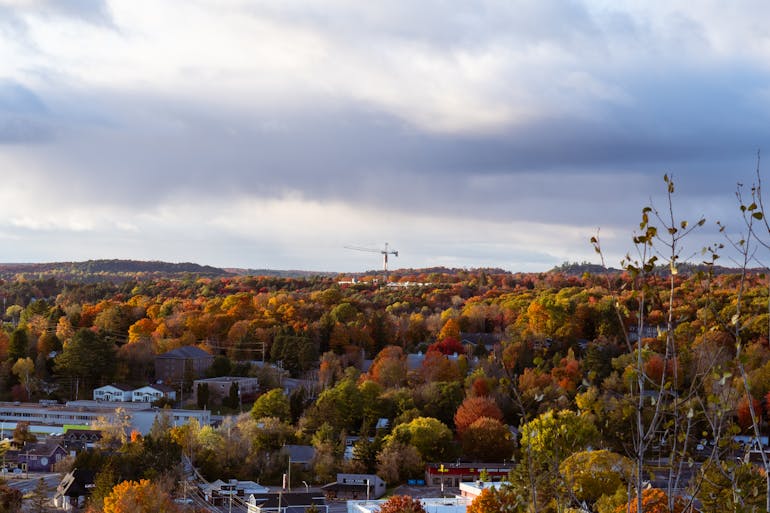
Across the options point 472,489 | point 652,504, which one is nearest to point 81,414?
point 472,489

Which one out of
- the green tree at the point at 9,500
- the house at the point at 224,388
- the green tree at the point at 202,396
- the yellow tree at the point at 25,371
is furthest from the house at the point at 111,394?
the green tree at the point at 9,500

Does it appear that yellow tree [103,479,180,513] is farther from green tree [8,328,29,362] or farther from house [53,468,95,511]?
green tree [8,328,29,362]

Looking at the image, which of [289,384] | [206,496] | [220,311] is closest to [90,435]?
[206,496]

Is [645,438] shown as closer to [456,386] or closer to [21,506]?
[21,506]

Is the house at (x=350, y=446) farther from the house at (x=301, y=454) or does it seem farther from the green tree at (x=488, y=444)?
the green tree at (x=488, y=444)

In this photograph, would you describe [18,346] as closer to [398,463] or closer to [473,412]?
[398,463]

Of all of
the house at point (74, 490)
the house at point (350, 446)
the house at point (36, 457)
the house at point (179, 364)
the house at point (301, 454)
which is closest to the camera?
the house at point (74, 490)

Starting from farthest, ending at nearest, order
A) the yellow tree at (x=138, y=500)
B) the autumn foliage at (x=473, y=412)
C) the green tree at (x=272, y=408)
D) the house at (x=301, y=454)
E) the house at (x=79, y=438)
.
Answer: the green tree at (x=272, y=408)
the autumn foliage at (x=473, y=412)
the house at (x=79, y=438)
the house at (x=301, y=454)
the yellow tree at (x=138, y=500)
